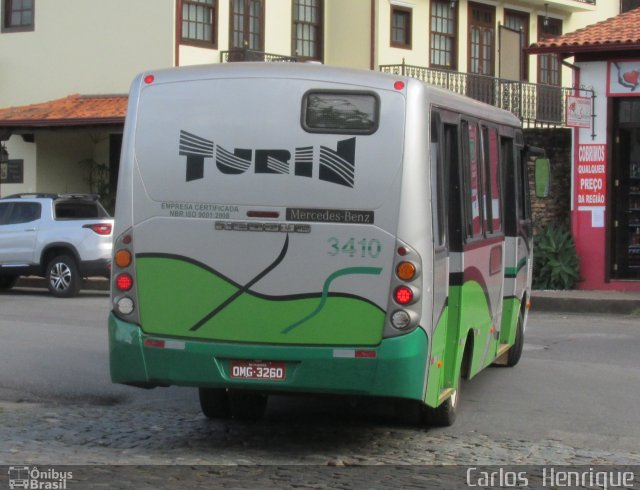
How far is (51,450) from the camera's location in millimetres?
8672

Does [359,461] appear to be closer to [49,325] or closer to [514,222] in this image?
[514,222]

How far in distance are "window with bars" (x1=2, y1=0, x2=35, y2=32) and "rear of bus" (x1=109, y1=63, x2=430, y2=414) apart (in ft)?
77.1

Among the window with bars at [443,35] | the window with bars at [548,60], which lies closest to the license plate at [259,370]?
the window with bars at [443,35]

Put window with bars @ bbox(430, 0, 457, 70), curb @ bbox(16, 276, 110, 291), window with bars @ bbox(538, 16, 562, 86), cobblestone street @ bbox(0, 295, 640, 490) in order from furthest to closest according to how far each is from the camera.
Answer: window with bars @ bbox(538, 16, 562, 86) < window with bars @ bbox(430, 0, 457, 70) < curb @ bbox(16, 276, 110, 291) < cobblestone street @ bbox(0, 295, 640, 490)

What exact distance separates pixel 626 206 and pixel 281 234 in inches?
613

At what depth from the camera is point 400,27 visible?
33.4 m

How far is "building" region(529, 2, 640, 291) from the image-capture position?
2238 cm

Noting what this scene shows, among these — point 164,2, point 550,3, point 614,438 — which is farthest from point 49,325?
point 550,3

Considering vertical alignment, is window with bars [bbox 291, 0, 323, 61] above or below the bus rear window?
above

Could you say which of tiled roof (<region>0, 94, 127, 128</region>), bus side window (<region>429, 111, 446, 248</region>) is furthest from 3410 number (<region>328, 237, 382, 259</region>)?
tiled roof (<region>0, 94, 127, 128</region>)

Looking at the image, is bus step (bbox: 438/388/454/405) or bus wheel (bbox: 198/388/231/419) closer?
bus step (bbox: 438/388/454/405)

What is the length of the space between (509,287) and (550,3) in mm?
26864

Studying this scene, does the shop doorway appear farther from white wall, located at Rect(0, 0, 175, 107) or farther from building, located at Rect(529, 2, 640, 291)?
white wall, located at Rect(0, 0, 175, 107)

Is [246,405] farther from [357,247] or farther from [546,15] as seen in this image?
[546,15]
